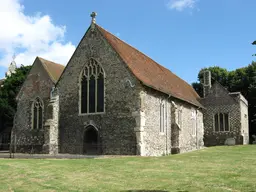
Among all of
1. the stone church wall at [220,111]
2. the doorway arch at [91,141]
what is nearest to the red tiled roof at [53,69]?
the doorway arch at [91,141]

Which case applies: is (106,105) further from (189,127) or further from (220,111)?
(220,111)

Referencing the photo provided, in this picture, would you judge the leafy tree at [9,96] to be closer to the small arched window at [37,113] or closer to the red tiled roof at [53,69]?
the red tiled roof at [53,69]

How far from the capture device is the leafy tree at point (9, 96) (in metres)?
38.8

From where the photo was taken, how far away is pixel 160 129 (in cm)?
2220

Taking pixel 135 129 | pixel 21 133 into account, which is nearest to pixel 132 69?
pixel 135 129

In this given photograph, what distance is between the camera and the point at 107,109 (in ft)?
69.4

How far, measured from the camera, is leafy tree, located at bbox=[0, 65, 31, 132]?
38844 millimetres

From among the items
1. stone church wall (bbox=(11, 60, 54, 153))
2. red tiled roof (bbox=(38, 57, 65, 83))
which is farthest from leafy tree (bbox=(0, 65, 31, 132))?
stone church wall (bbox=(11, 60, 54, 153))

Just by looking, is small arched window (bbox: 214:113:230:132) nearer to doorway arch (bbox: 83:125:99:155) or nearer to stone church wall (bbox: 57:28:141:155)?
stone church wall (bbox: 57:28:141:155)

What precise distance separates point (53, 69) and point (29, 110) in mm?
4500

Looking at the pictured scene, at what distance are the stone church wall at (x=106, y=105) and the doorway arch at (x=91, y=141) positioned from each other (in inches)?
10.3

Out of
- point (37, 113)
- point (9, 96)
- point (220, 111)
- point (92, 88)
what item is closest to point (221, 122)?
point (220, 111)

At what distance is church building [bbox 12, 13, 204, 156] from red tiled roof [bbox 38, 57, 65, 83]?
396 cm

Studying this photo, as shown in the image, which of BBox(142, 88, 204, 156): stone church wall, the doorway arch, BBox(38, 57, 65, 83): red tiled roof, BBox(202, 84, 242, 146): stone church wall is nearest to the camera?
BBox(142, 88, 204, 156): stone church wall
